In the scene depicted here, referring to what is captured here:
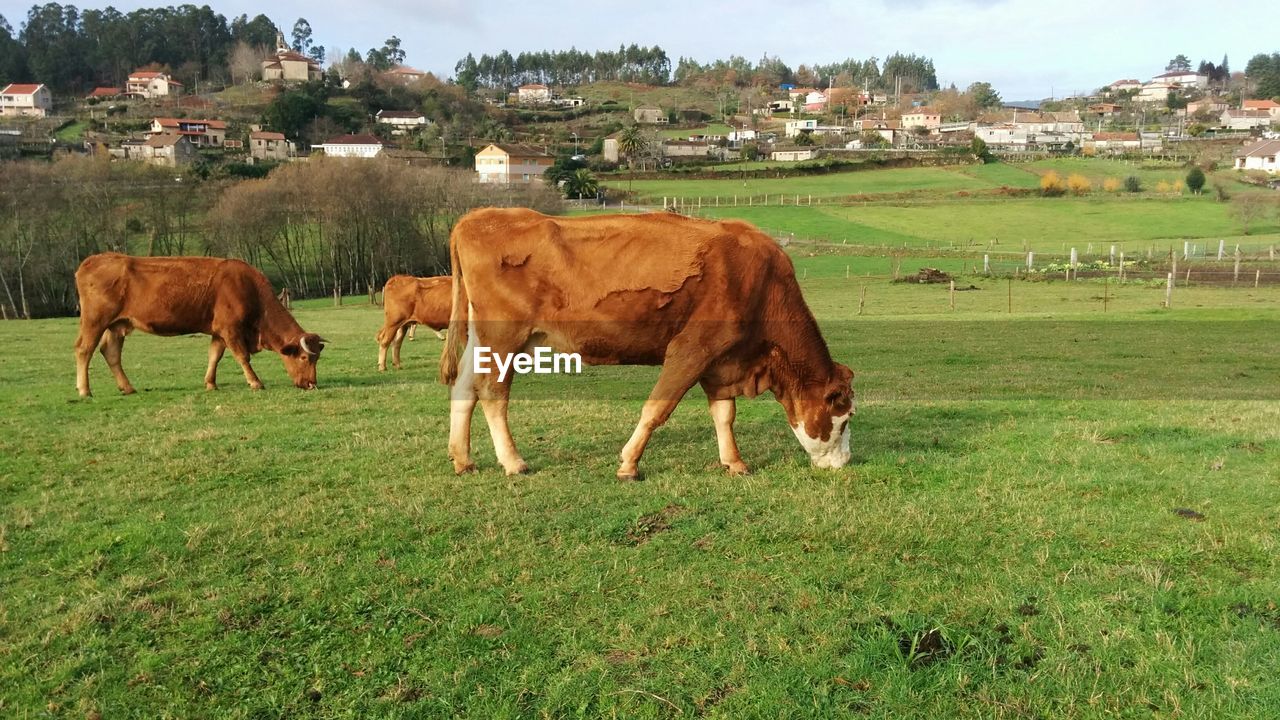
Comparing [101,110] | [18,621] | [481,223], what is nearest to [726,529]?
[481,223]

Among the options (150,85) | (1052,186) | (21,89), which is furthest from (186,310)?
(150,85)

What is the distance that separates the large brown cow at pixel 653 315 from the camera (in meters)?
8.38

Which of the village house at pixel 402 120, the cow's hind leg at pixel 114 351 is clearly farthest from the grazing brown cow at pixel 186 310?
the village house at pixel 402 120

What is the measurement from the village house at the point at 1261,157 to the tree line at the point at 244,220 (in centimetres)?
11251

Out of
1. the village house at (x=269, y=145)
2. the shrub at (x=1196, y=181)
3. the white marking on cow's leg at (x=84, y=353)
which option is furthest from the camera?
the village house at (x=269, y=145)

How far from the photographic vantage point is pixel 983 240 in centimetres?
8350

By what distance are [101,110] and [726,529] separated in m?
174

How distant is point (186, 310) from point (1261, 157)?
152518 mm

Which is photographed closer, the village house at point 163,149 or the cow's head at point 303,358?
the cow's head at point 303,358

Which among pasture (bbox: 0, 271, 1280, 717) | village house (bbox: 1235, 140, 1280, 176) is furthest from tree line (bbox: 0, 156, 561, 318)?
village house (bbox: 1235, 140, 1280, 176)

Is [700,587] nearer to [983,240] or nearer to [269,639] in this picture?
[269,639]

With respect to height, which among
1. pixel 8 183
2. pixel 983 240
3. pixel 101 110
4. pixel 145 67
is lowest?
pixel 983 240

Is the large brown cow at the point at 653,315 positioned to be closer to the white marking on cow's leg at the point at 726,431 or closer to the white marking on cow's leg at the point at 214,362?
the white marking on cow's leg at the point at 726,431

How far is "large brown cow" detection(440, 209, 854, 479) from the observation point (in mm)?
8375
